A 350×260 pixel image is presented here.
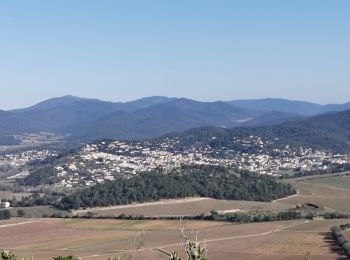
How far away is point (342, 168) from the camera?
9912cm

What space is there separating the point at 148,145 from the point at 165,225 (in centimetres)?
8731

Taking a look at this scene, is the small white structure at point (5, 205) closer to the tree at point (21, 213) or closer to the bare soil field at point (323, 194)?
the tree at point (21, 213)

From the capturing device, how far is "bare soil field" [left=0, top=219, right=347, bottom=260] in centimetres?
3958

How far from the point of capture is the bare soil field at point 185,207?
6262 cm

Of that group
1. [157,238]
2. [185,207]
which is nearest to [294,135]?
[185,207]

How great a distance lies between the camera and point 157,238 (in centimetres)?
4650

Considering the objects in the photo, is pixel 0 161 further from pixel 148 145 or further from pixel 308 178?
pixel 308 178

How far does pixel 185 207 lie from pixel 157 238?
19238 millimetres

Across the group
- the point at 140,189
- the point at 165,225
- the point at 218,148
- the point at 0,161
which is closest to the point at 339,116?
the point at 218,148

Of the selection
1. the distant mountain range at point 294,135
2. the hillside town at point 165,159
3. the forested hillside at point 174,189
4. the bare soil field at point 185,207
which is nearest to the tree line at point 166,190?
the forested hillside at point 174,189

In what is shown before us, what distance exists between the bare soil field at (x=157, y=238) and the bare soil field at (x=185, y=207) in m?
5.63

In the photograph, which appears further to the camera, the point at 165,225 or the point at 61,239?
the point at 165,225

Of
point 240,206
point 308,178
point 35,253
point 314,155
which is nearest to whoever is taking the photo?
point 35,253

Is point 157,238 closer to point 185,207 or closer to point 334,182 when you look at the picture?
point 185,207
